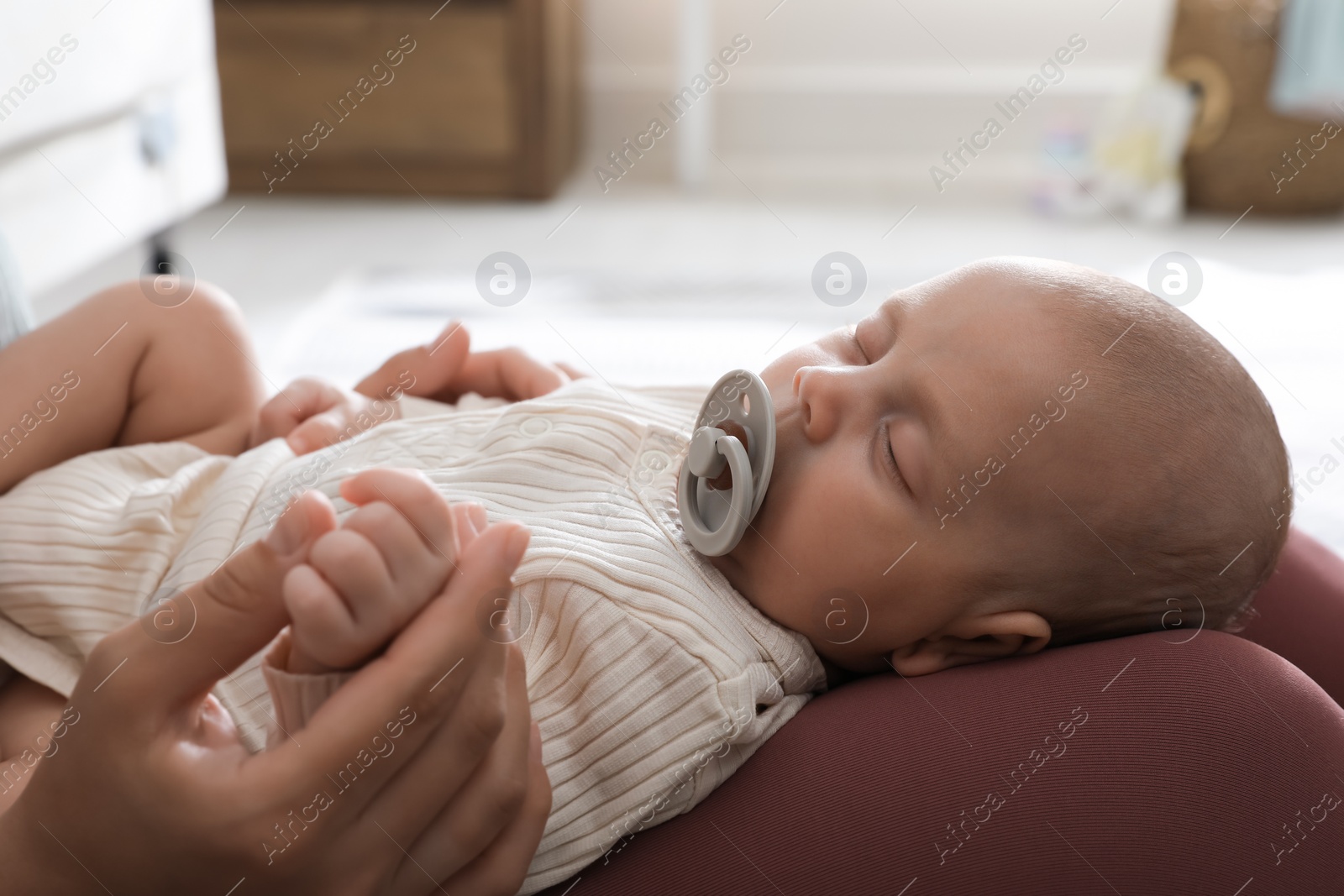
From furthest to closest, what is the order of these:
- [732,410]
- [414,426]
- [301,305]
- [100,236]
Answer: [301,305], [100,236], [414,426], [732,410]

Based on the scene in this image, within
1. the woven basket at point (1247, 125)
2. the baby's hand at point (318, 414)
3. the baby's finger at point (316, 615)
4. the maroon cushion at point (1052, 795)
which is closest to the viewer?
the baby's finger at point (316, 615)

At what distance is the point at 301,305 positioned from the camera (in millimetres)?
2242

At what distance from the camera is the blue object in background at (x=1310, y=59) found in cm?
267

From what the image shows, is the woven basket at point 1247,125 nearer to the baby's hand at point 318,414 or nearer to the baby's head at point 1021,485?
the baby's head at point 1021,485

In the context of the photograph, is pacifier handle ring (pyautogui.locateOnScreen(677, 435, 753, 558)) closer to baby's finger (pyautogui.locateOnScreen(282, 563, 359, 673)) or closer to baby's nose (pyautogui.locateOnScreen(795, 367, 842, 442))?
baby's nose (pyautogui.locateOnScreen(795, 367, 842, 442))

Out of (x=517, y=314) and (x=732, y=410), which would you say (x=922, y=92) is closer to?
(x=517, y=314)

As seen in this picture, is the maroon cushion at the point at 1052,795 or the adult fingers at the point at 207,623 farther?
the maroon cushion at the point at 1052,795

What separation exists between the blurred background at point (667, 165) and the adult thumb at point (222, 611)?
1.08 meters

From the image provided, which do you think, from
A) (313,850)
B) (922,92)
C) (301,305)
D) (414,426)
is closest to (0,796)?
(313,850)

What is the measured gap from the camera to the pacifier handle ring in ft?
2.27

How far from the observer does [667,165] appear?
3.50 m

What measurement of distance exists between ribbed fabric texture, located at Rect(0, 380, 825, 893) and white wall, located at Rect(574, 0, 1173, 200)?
104 inches

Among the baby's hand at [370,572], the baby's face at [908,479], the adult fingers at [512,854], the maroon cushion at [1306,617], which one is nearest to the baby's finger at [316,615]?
the baby's hand at [370,572]

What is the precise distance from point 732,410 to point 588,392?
158 mm
